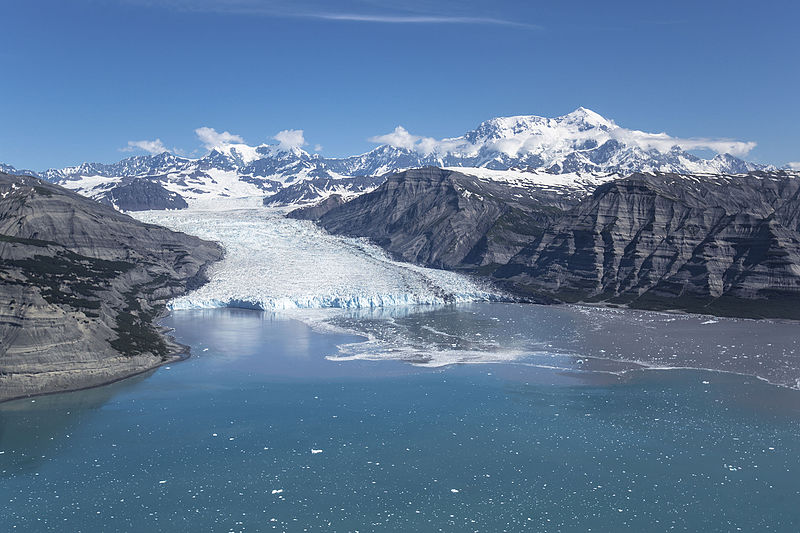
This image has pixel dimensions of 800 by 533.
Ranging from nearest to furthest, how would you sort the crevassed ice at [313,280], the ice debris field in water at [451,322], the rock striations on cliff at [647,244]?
the ice debris field in water at [451,322] < the crevassed ice at [313,280] < the rock striations on cliff at [647,244]

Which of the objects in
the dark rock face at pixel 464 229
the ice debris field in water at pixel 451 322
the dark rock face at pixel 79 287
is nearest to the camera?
the dark rock face at pixel 79 287

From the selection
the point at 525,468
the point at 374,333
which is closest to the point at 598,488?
the point at 525,468

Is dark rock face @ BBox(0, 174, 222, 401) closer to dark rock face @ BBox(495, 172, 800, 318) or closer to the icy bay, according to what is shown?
the icy bay

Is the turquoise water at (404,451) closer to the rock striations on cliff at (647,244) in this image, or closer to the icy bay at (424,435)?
the icy bay at (424,435)

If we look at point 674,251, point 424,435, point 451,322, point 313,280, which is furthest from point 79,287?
point 674,251

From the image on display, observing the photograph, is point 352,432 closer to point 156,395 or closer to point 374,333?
point 156,395

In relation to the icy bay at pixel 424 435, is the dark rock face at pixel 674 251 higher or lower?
higher

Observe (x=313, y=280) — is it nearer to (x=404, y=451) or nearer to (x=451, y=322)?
(x=451, y=322)

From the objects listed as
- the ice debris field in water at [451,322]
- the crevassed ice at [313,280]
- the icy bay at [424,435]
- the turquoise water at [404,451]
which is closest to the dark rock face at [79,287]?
the icy bay at [424,435]
